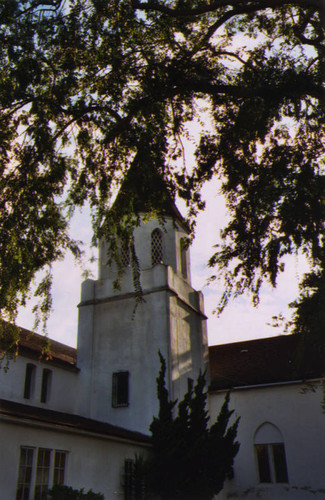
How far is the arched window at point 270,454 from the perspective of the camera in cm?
1953

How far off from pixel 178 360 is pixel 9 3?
15659mm

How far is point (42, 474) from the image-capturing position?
41.3ft

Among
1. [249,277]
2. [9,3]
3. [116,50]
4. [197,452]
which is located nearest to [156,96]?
[116,50]

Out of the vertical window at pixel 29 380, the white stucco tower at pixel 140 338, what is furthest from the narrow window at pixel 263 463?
the vertical window at pixel 29 380

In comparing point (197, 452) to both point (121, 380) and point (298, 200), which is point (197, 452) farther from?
point (298, 200)

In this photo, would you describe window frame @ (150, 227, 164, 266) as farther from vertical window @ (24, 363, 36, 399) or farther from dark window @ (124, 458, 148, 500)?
dark window @ (124, 458, 148, 500)

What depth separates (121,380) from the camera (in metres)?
20.1

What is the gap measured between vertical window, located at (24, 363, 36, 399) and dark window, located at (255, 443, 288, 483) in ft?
32.6

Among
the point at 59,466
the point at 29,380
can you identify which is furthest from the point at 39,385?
the point at 59,466

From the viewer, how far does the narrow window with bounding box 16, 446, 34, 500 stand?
11.9 m

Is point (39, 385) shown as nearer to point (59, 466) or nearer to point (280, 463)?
point (59, 466)

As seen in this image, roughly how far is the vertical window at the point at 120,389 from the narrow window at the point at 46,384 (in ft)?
8.79

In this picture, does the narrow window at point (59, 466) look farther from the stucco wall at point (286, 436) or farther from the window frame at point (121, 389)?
the stucco wall at point (286, 436)

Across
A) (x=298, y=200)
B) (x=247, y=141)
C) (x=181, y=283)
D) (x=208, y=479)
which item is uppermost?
(x=181, y=283)
